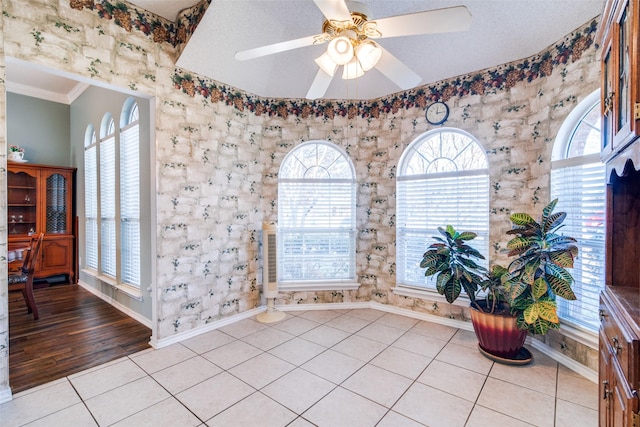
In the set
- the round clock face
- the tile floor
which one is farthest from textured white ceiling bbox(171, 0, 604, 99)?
the tile floor

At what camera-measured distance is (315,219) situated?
3844 millimetres

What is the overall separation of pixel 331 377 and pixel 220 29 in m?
3.26

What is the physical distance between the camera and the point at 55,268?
5.00m

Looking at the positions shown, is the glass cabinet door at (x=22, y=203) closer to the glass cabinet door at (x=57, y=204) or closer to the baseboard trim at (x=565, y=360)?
the glass cabinet door at (x=57, y=204)

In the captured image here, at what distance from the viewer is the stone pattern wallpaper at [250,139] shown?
92.2 inches

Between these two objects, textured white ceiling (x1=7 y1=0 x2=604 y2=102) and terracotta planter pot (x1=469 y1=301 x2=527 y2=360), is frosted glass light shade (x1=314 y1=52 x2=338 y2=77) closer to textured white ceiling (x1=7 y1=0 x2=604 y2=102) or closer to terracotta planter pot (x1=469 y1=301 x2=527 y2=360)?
textured white ceiling (x1=7 y1=0 x2=604 y2=102)

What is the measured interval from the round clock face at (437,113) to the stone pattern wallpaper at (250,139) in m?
0.07

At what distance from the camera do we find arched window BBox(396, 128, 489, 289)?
314 centimetres

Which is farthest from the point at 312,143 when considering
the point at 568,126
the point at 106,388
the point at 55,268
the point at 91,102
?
the point at 55,268

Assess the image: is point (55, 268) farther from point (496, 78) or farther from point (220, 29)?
point (496, 78)

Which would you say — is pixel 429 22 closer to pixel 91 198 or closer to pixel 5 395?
pixel 5 395

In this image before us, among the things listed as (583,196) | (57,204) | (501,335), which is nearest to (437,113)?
(583,196)

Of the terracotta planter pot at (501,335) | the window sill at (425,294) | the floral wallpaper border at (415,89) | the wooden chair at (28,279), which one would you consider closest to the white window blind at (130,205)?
the wooden chair at (28,279)

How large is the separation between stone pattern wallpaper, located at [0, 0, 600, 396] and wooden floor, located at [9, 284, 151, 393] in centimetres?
38
